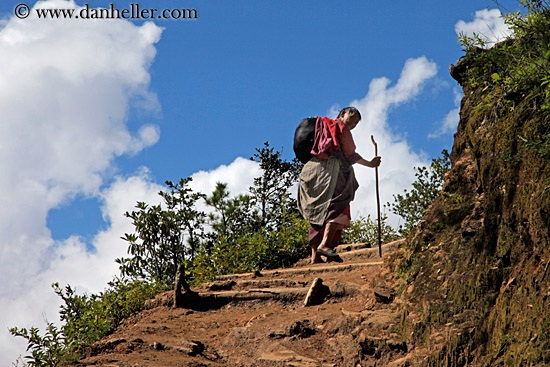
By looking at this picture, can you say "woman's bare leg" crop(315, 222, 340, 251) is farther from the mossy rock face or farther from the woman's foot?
the mossy rock face

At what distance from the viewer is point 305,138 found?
10.1 m

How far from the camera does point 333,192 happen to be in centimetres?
969

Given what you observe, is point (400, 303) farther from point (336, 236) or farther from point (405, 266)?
point (336, 236)

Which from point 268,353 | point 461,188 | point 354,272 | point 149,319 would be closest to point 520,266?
point 461,188

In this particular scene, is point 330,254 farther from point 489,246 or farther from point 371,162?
point 489,246

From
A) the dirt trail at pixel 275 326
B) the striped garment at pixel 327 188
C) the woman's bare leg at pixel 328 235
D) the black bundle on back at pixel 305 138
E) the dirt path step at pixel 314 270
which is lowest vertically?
the dirt trail at pixel 275 326

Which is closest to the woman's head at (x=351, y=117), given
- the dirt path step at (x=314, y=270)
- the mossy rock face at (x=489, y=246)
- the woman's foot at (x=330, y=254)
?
the woman's foot at (x=330, y=254)

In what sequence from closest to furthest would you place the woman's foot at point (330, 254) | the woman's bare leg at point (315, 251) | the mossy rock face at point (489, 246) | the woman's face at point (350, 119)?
the mossy rock face at point (489, 246) → the woman's foot at point (330, 254) → the woman's bare leg at point (315, 251) → the woman's face at point (350, 119)

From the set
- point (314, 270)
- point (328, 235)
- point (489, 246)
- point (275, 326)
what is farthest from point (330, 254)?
point (489, 246)

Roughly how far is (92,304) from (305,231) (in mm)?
4285

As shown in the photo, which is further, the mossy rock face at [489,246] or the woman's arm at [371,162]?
the woman's arm at [371,162]

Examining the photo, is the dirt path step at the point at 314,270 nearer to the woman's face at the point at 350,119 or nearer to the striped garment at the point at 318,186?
the striped garment at the point at 318,186

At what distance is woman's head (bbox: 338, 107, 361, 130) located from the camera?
995 centimetres

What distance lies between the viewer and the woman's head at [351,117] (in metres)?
9.95
